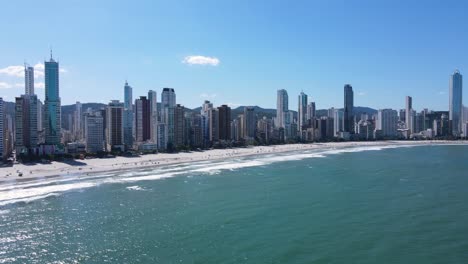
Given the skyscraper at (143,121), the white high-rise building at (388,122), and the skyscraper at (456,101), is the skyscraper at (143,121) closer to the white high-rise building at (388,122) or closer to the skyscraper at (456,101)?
the white high-rise building at (388,122)

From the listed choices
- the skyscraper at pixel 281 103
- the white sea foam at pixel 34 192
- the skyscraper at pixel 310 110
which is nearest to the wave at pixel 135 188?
the white sea foam at pixel 34 192

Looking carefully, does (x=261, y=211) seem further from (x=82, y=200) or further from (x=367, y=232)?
(x=82, y=200)

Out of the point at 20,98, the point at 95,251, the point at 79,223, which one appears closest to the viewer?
the point at 95,251

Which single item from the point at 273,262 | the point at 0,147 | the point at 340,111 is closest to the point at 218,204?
the point at 273,262

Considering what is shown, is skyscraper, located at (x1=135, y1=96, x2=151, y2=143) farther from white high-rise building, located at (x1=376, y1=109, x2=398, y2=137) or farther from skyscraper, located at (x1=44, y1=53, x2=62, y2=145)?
white high-rise building, located at (x1=376, y1=109, x2=398, y2=137)

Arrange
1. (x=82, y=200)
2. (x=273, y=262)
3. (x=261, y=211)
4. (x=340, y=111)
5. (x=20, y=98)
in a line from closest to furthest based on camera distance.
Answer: (x=273, y=262) < (x=261, y=211) < (x=82, y=200) < (x=20, y=98) < (x=340, y=111)

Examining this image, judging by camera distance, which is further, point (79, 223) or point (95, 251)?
point (79, 223)

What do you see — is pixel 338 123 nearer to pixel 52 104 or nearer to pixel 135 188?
pixel 52 104

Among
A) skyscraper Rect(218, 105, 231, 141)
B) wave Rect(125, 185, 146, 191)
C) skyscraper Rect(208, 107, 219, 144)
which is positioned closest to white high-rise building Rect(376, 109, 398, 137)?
skyscraper Rect(218, 105, 231, 141)
